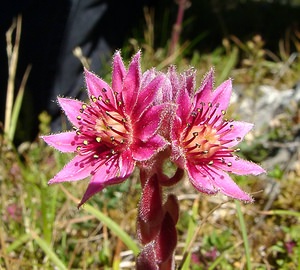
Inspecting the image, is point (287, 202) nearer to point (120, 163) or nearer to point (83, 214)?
point (83, 214)

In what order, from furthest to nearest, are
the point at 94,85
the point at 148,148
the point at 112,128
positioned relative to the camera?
the point at 94,85 < the point at 112,128 < the point at 148,148

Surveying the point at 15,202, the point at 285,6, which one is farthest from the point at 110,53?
the point at 285,6

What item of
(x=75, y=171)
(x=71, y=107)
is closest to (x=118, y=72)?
(x=71, y=107)

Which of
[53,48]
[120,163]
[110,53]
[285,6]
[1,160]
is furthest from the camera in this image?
[285,6]

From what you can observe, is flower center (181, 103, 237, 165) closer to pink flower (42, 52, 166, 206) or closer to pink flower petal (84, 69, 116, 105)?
pink flower (42, 52, 166, 206)

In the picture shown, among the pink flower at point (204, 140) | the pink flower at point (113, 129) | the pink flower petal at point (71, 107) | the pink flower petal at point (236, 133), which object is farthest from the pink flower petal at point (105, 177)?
the pink flower petal at point (236, 133)

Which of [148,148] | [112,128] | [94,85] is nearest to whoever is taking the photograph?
[148,148]

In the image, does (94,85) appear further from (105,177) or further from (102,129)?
(105,177)

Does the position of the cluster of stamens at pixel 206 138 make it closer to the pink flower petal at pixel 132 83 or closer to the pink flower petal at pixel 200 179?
the pink flower petal at pixel 200 179
